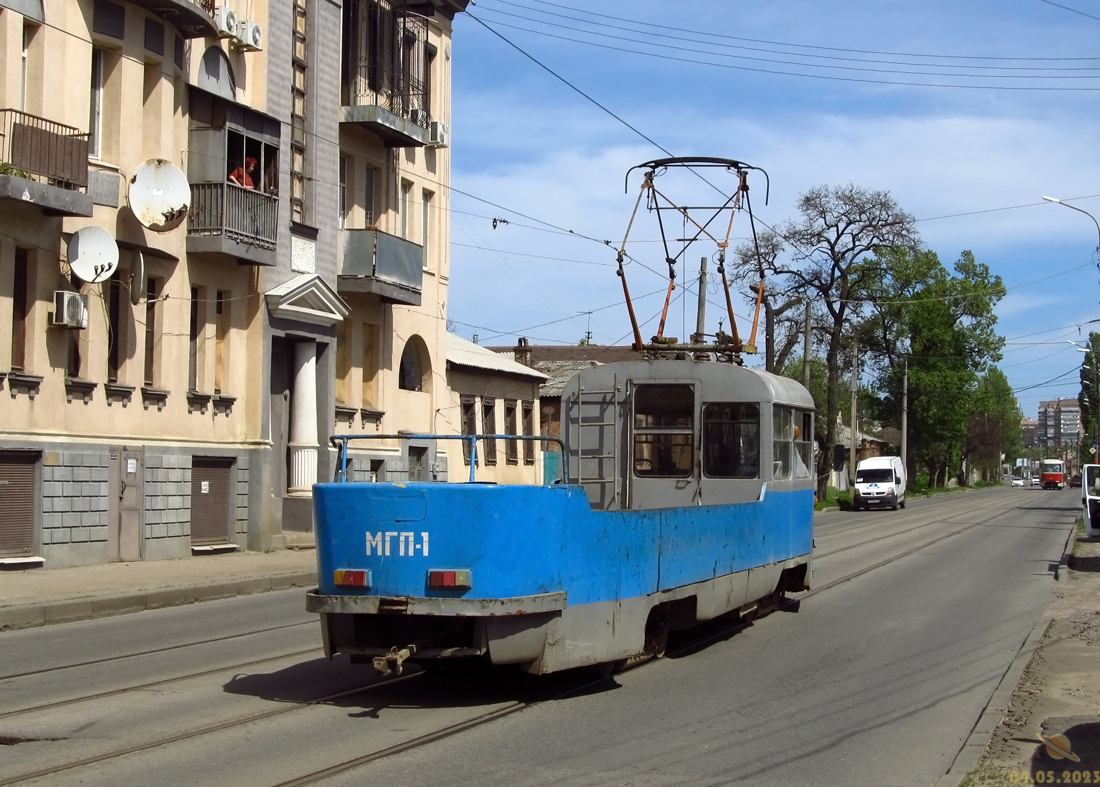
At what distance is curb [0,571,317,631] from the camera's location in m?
14.1

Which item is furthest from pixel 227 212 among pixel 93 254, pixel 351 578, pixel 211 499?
pixel 351 578

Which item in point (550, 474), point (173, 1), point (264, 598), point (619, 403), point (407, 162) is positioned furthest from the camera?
point (407, 162)

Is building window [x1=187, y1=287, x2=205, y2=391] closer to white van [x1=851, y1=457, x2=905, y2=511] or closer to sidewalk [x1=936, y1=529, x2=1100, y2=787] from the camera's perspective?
sidewalk [x1=936, y1=529, x2=1100, y2=787]

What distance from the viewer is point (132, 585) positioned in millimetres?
17219

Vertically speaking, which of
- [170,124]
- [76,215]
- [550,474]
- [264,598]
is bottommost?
[264,598]

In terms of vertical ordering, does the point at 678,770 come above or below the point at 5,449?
below

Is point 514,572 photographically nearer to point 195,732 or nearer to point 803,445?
point 195,732

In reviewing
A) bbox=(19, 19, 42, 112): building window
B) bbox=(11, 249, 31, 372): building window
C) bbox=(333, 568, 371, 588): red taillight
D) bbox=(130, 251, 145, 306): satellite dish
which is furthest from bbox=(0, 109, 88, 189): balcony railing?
bbox=(333, 568, 371, 588): red taillight

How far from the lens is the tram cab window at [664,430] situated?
13.1 metres

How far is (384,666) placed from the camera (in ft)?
26.4

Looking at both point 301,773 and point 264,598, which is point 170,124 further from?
point 301,773

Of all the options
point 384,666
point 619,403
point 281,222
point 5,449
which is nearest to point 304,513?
point 281,222

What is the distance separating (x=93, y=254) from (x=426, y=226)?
558 inches

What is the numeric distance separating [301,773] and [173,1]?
17.7 m
